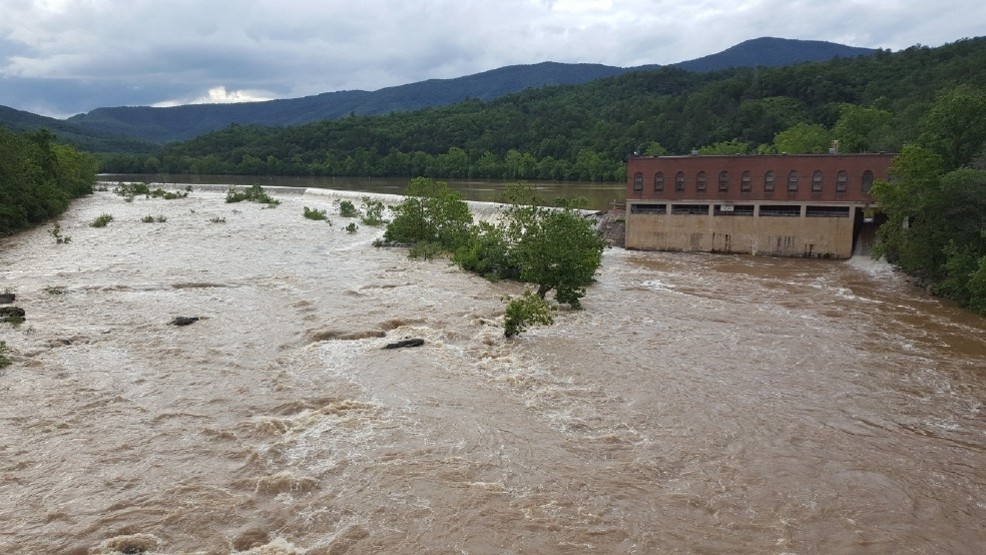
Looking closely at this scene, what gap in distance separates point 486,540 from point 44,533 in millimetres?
6760

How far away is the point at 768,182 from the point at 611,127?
78.7 meters

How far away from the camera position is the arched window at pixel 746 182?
138 feet

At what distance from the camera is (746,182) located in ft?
139

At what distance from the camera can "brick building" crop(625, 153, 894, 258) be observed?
3962 cm

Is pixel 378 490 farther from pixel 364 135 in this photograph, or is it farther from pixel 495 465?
pixel 364 135

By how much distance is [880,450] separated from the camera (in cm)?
1363

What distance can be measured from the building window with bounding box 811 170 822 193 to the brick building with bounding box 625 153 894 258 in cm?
6

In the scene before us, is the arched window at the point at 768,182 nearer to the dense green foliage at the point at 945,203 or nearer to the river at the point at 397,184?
the dense green foliage at the point at 945,203

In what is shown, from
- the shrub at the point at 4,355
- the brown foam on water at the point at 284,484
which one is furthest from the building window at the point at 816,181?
the shrub at the point at 4,355

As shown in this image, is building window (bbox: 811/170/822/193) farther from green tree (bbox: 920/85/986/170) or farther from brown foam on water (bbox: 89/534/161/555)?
brown foam on water (bbox: 89/534/161/555)

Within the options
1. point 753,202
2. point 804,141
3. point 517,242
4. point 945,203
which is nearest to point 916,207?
point 945,203

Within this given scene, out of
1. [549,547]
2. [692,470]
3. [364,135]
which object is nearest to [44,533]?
[549,547]

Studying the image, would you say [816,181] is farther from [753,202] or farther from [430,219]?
[430,219]

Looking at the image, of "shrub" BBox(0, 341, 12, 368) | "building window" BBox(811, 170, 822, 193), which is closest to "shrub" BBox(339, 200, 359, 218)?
"building window" BBox(811, 170, 822, 193)
